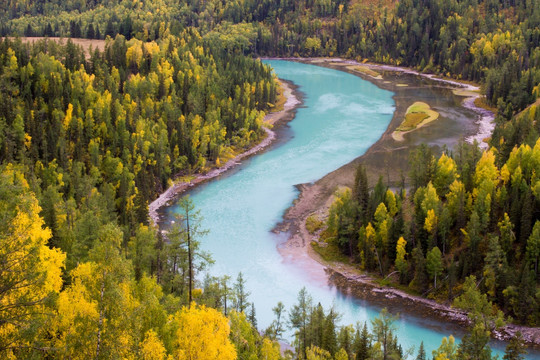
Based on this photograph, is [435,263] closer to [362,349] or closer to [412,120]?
[362,349]

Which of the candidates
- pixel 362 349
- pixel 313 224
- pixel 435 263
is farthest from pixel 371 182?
pixel 362 349

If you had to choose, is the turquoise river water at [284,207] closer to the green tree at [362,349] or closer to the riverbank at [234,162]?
the riverbank at [234,162]

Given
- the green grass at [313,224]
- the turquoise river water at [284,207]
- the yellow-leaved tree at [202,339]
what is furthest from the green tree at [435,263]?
the yellow-leaved tree at [202,339]

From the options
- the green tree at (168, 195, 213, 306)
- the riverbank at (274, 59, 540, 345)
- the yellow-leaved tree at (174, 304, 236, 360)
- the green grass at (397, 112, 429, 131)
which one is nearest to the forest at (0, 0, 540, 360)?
the yellow-leaved tree at (174, 304, 236, 360)

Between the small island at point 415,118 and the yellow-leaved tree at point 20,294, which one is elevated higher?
the yellow-leaved tree at point 20,294

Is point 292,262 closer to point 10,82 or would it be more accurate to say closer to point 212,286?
point 212,286

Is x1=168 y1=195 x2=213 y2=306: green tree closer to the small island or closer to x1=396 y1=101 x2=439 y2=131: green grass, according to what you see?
the small island
